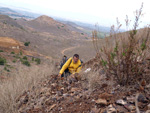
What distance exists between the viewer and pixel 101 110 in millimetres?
2289

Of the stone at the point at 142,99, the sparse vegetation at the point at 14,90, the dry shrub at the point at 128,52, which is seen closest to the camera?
the stone at the point at 142,99

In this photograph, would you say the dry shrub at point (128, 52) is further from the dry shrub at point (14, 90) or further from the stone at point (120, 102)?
the dry shrub at point (14, 90)

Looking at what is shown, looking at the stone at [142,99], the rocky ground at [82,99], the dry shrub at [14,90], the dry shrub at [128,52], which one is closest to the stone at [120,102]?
the rocky ground at [82,99]

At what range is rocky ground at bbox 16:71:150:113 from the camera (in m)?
2.23

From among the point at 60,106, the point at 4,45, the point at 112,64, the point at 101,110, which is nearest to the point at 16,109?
the point at 60,106

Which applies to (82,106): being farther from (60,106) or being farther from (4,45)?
(4,45)

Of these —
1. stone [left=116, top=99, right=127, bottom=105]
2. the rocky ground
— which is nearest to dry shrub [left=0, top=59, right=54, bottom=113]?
the rocky ground

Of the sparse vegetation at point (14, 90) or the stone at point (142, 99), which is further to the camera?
the sparse vegetation at point (14, 90)

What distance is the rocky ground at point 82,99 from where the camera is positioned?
223cm

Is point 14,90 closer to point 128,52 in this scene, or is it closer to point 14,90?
point 14,90

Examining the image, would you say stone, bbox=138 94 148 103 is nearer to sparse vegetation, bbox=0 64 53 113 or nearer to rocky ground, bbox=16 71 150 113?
rocky ground, bbox=16 71 150 113

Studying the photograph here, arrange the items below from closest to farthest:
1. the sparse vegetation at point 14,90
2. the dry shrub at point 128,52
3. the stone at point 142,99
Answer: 1. the stone at point 142,99
2. the dry shrub at point 128,52
3. the sparse vegetation at point 14,90

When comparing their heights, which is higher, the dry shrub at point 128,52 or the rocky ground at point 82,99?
the dry shrub at point 128,52

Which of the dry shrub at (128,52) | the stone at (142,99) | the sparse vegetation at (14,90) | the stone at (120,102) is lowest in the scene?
the sparse vegetation at (14,90)
